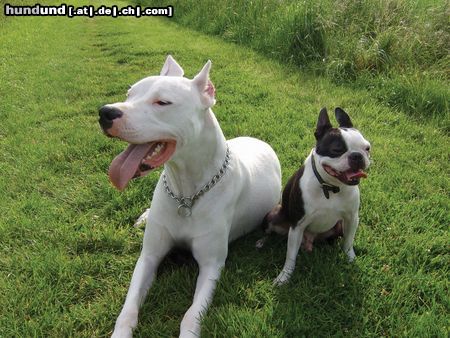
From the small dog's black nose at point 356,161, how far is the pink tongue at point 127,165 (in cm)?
116

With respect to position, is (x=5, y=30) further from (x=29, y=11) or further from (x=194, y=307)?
(x=194, y=307)

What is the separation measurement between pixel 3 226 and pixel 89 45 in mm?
8367

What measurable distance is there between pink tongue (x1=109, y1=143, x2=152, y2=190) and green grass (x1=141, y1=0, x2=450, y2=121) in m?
4.34

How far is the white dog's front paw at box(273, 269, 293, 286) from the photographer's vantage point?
2928mm

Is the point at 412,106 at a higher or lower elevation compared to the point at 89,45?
higher

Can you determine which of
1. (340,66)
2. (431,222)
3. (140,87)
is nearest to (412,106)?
(340,66)

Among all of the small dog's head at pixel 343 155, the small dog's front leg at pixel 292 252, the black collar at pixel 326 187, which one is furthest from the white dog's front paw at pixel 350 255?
the small dog's head at pixel 343 155

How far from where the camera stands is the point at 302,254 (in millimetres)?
3174

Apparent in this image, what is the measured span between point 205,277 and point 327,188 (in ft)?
3.14

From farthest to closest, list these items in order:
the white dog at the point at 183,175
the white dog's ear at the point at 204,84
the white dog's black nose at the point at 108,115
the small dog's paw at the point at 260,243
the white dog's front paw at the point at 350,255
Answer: the small dog's paw at the point at 260,243
the white dog's front paw at the point at 350,255
the white dog's ear at the point at 204,84
the white dog at the point at 183,175
the white dog's black nose at the point at 108,115

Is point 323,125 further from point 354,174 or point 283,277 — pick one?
point 283,277

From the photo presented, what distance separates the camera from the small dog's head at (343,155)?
8.56 feet

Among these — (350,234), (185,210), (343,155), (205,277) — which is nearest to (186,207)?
(185,210)

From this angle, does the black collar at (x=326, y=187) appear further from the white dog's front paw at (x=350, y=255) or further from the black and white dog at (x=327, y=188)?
the white dog's front paw at (x=350, y=255)
